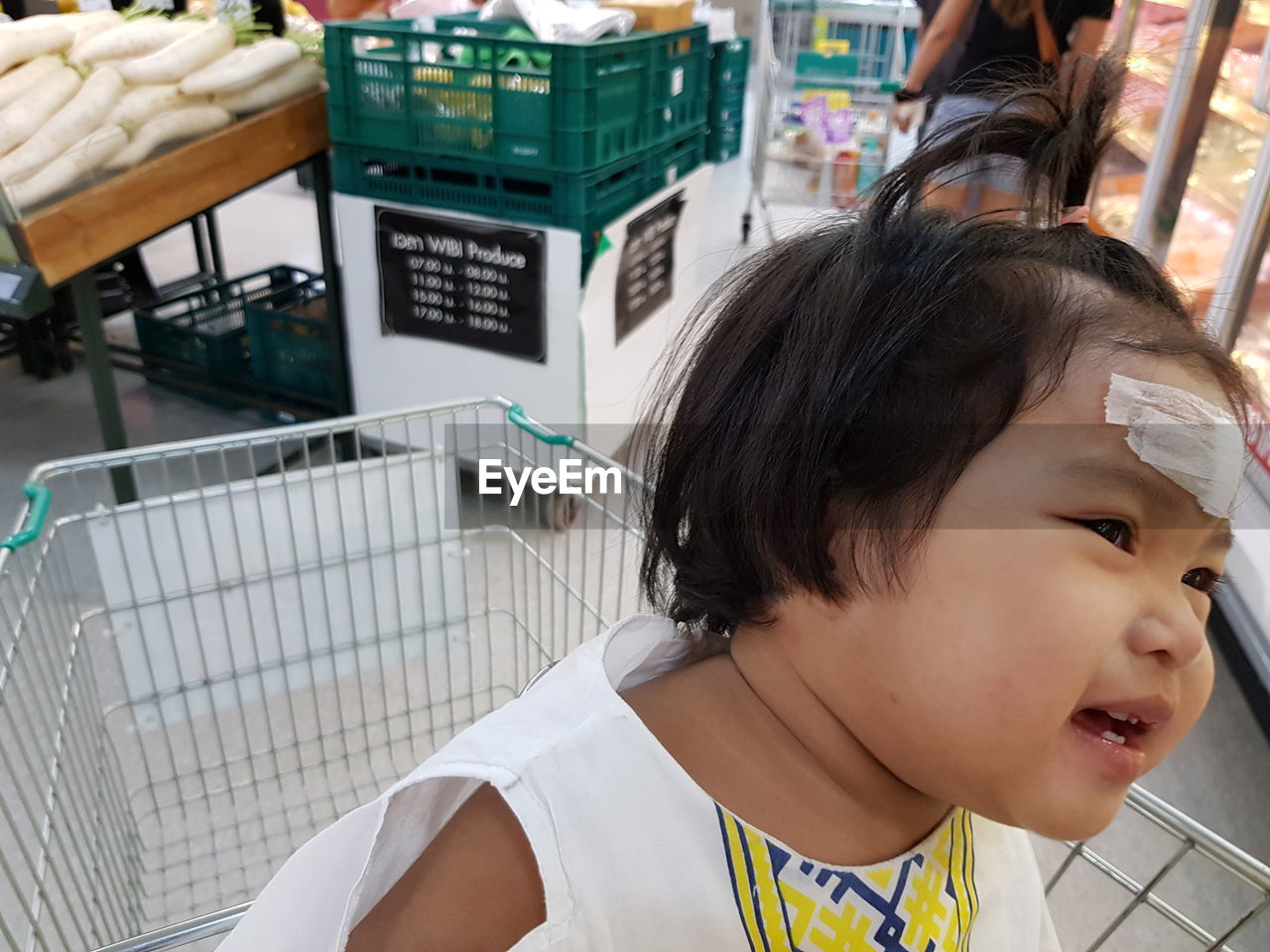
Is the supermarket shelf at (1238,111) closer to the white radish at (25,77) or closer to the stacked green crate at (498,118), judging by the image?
the stacked green crate at (498,118)

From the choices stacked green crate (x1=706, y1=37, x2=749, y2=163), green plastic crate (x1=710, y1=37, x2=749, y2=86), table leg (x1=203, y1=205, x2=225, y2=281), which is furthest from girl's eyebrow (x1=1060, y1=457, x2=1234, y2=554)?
stacked green crate (x1=706, y1=37, x2=749, y2=163)

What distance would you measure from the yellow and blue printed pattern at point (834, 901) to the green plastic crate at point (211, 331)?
2.35m

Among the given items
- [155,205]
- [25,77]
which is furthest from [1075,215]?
[25,77]

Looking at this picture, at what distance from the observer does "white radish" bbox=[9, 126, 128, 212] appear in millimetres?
1790

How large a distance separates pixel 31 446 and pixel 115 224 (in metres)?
1.11

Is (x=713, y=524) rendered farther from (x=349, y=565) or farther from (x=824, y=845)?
(x=349, y=565)

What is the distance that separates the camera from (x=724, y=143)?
586 cm

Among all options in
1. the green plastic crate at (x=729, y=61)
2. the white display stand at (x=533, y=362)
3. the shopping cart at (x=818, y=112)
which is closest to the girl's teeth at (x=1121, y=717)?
the white display stand at (x=533, y=362)

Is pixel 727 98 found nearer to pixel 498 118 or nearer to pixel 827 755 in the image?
pixel 498 118

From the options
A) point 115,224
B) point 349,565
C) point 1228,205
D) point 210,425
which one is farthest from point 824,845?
point 1228,205

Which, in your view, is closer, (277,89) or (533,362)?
(533,362)

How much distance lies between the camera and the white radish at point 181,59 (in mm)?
2055

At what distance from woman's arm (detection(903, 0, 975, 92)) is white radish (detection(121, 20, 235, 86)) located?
1.85 metres

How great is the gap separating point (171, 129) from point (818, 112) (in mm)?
2788
